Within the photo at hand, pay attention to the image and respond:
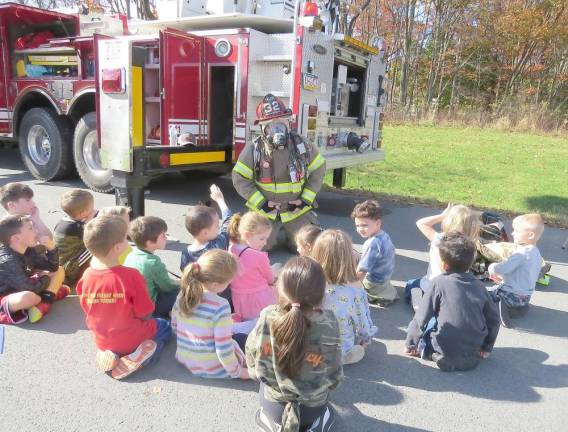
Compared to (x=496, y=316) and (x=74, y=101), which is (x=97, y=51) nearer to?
(x=74, y=101)

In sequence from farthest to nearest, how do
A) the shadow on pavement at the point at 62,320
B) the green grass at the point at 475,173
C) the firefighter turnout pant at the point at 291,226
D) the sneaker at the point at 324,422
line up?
the green grass at the point at 475,173 → the firefighter turnout pant at the point at 291,226 → the shadow on pavement at the point at 62,320 → the sneaker at the point at 324,422

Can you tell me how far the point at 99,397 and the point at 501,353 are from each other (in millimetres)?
2367

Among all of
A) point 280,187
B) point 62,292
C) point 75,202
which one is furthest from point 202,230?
point 280,187

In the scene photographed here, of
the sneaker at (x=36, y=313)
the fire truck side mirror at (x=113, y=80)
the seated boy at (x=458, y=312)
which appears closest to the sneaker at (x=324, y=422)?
the seated boy at (x=458, y=312)

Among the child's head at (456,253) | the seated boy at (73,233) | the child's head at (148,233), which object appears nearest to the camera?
the child's head at (456,253)

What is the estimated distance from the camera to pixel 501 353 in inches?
118

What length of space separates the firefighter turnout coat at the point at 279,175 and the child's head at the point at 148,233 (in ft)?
4.61

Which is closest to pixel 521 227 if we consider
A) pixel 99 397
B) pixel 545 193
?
pixel 99 397

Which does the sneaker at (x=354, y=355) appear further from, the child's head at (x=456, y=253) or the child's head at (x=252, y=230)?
the child's head at (x=252, y=230)

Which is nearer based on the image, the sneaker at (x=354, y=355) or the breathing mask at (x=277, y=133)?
the sneaker at (x=354, y=355)

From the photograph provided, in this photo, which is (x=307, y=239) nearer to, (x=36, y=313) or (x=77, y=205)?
(x=77, y=205)

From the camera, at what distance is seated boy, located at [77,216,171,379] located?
2457 mm

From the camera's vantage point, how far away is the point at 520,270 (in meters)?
3.40

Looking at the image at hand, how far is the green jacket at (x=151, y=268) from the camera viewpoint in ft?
9.73
